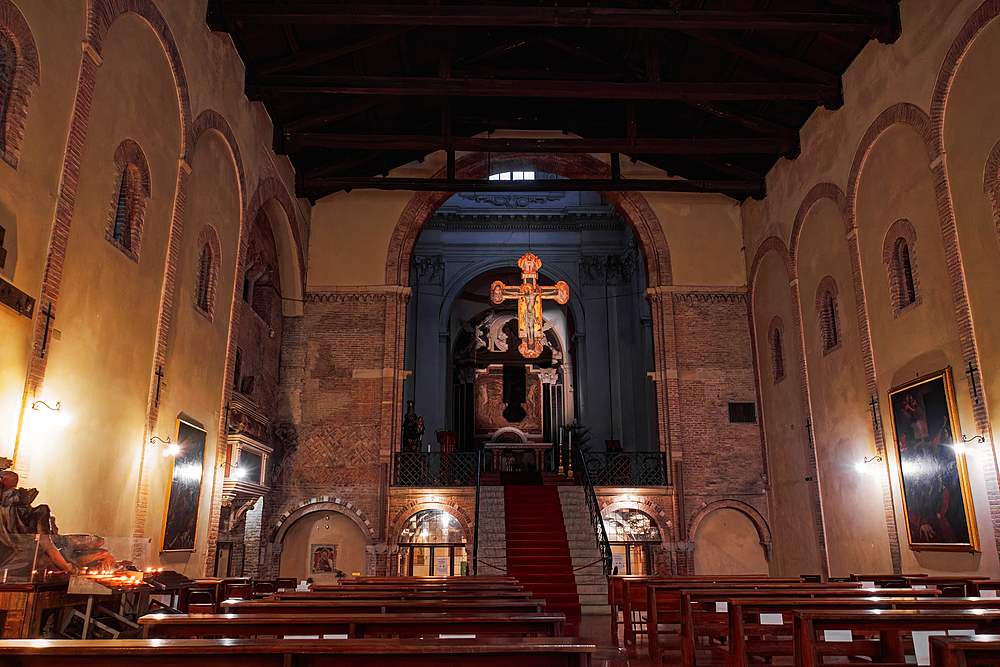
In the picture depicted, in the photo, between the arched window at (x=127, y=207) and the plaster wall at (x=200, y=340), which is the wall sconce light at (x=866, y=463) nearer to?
the plaster wall at (x=200, y=340)

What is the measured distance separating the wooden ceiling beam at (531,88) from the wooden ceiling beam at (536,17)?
141 centimetres

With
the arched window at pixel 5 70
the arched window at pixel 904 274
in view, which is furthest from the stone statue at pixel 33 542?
the arched window at pixel 904 274

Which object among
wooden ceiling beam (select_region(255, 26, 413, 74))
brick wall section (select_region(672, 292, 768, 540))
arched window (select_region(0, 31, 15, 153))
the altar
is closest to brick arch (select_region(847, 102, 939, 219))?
brick wall section (select_region(672, 292, 768, 540))

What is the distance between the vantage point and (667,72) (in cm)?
1438

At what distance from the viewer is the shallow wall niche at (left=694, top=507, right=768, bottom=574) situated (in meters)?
15.8

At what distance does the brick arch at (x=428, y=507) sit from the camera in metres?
15.5

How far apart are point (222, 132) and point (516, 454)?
42.1 feet

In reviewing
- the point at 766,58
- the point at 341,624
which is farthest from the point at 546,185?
the point at 341,624

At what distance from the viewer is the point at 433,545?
656 inches

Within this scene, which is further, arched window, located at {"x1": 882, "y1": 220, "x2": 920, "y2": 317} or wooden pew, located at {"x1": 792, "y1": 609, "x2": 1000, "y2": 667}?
arched window, located at {"x1": 882, "y1": 220, "x2": 920, "y2": 317}

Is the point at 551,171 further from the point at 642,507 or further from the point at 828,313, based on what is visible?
the point at 642,507

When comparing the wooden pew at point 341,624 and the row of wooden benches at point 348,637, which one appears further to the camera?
the wooden pew at point 341,624

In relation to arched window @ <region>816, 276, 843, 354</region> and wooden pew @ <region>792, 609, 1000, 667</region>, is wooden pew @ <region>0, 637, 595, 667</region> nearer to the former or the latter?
wooden pew @ <region>792, 609, 1000, 667</region>

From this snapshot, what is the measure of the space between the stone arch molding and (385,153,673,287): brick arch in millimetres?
4980
